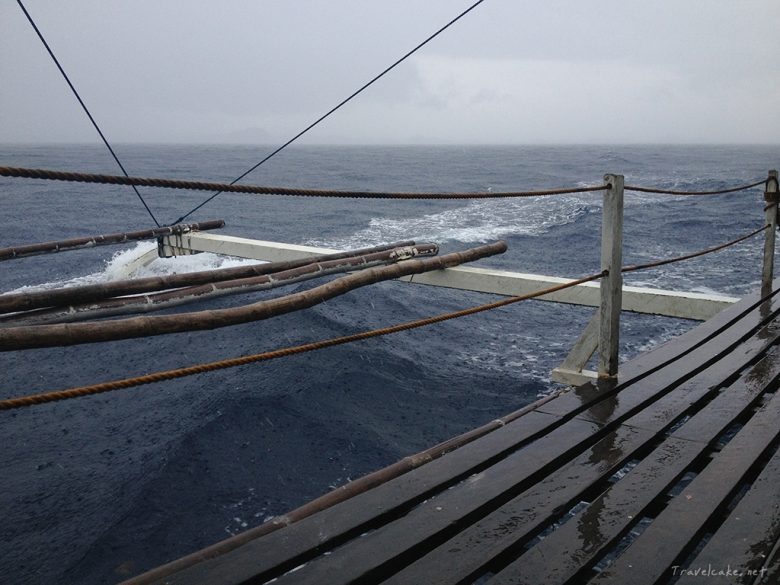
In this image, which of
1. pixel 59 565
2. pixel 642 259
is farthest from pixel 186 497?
pixel 642 259

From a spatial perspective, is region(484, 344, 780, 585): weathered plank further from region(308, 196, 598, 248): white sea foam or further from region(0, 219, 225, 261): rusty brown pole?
region(308, 196, 598, 248): white sea foam

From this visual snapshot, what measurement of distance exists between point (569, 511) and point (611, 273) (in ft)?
5.14

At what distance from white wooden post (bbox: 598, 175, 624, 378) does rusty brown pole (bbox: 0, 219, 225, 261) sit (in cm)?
635

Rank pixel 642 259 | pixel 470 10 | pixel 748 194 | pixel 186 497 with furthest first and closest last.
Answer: pixel 748 194 < pixel 642 259 < pixel 470 10 < pixel 186 497

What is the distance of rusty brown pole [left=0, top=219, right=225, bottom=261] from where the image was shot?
7.09 meters

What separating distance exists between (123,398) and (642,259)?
39.5 ft

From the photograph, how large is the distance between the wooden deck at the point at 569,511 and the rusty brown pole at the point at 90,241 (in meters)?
6.26

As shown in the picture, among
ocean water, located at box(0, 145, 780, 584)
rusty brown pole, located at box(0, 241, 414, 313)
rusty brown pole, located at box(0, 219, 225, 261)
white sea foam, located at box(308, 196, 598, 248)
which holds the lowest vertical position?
ocean water, located at box(0, 145, 780, 584)

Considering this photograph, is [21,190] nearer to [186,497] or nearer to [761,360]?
[186,497]

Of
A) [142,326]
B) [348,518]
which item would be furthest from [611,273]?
[142,326]

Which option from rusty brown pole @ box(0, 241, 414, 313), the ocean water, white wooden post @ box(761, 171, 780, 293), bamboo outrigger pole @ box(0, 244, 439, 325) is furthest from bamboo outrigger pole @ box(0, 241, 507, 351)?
white wooden post @ box(761, 171, 780, 293)

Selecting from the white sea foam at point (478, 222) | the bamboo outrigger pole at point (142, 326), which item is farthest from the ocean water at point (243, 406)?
the bamboo outrigger pole at point (142, 326)

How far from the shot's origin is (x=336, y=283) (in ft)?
11.2

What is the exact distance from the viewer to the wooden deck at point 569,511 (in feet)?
6.07
